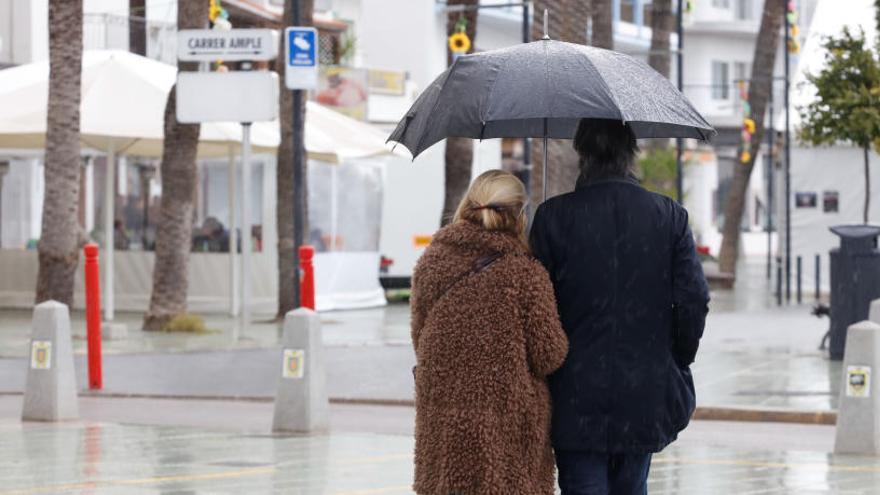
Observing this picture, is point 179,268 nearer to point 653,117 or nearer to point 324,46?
point 653,117

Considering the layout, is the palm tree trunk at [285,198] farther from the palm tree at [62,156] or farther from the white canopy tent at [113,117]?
the palm tree at [62,156]

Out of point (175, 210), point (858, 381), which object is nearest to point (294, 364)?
point (858, 381)

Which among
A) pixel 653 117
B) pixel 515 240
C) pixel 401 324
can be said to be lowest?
pixel 401 324

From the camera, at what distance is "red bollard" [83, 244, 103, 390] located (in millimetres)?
15961

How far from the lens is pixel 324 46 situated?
4328cm

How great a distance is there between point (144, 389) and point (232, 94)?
5217 mm

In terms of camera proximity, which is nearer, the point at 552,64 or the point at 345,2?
the point at 552,64

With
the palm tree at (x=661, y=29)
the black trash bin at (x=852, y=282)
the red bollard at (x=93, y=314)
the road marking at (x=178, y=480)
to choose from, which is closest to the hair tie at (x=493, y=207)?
the road marking at (x=178, y=480)

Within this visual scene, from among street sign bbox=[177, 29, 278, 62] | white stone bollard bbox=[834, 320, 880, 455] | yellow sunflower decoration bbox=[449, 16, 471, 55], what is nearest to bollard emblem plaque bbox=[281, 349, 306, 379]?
white stone bollard bbox=[834, 320, 880, 455]

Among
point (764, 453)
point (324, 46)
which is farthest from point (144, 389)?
point (324, 46)

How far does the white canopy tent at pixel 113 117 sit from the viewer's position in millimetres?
24125

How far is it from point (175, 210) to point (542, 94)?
1765cm

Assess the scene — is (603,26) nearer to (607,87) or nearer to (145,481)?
(145,481)

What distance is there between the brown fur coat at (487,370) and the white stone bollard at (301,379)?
7.37m
